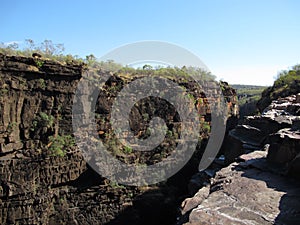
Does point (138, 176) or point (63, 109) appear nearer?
point (63, 109)

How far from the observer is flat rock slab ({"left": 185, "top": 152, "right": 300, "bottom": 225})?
8.96 feet

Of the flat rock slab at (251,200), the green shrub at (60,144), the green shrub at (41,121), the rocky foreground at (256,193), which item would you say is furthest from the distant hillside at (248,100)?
the flat rock slab at (251,200)

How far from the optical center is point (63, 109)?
1195 cm

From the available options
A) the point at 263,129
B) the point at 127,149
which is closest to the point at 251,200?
the point at 263,129

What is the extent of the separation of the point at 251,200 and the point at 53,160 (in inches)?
401

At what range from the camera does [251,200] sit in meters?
3.22

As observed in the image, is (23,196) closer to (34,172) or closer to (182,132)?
(34,172)

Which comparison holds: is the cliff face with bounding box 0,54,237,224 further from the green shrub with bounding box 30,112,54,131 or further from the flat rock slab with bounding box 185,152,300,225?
the flat rock slab with bounding box 185,152,300,225

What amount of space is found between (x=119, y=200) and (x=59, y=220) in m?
2.97

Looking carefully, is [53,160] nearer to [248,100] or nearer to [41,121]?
[41,121]

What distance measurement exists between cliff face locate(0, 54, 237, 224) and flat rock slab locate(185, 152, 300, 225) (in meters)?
9.20

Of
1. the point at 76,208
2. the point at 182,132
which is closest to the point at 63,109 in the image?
the point at 76,208

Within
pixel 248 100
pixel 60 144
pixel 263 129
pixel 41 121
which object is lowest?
pixel 60 144

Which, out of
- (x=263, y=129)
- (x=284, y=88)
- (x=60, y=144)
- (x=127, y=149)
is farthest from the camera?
(x=284, y=88)
